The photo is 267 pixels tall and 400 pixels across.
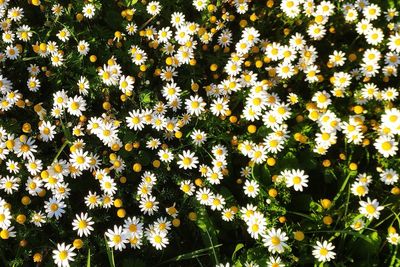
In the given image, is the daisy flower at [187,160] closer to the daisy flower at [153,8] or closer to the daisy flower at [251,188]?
the daisy flower at [251,188]

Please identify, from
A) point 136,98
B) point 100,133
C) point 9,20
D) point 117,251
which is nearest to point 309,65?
point 136,98

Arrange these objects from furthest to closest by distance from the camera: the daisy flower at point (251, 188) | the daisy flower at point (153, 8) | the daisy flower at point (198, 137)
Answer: the daisy flower at point (153, 8) → the daisy flower at point (198, 137) → the daisy flower at point (251, 188)

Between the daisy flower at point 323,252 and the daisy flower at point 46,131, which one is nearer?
the daisy flower at point 323,252

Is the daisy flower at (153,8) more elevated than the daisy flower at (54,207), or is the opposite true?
the daisy flower at (153,8)

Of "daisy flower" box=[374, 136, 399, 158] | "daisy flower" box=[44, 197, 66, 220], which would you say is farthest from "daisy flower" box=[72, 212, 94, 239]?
"daisy flower" box=[374, 136, 399, 158]

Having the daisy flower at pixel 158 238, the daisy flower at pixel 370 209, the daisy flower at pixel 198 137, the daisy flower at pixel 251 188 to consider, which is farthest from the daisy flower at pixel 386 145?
the daisy flower at pixel 158 238

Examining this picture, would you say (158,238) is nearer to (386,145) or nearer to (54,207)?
(54,207)

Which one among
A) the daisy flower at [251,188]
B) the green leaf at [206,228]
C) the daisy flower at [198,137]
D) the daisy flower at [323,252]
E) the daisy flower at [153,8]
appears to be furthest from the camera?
the daisy flower at [153,8]

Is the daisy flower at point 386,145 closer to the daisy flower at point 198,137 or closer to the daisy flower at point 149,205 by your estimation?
the daisy flower at point 198,137

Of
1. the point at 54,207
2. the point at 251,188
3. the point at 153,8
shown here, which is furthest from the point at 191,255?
the point at 153,8

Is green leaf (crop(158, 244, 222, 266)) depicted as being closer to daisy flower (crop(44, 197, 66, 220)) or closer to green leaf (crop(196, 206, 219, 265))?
green leaf (crop(196, 206, 219, 265))

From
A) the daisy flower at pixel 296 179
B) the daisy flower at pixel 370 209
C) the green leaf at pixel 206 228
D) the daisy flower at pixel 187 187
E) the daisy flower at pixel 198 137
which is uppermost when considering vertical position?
the daisy flower at pixel 198 137
